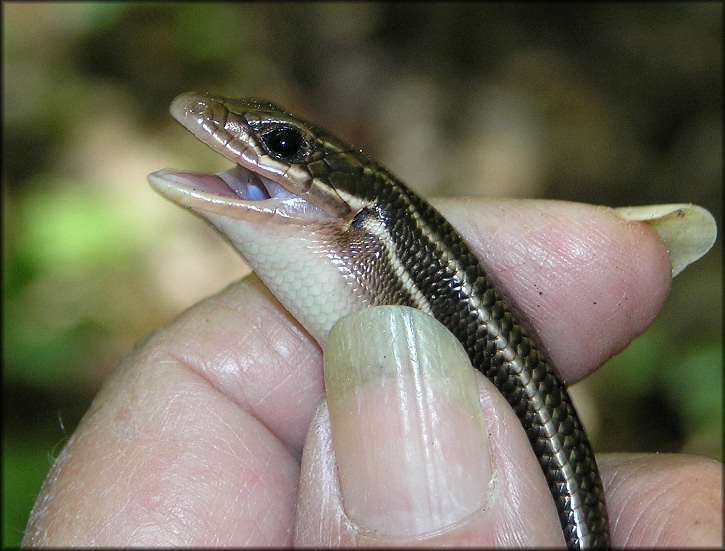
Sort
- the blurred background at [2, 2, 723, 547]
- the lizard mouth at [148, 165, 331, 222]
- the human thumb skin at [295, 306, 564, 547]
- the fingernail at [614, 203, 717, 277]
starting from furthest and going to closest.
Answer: the blurred background at [2, 2, 723, 547] < the fingernail at [614, 203, 717, 277] < the lizard mouth at [148, 165, 331, 222] < the human thumb skin at [295, 306, 564, 547]

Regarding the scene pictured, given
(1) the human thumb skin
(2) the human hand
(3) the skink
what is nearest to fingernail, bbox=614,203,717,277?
(2) the human hand

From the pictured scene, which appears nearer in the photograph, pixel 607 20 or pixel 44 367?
pixel 44 367

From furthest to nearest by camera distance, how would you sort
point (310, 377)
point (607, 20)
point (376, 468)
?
point (607, 20)
point (310, 377)
point (376, 468)

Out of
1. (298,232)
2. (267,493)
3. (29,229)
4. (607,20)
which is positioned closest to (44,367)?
(29,229)

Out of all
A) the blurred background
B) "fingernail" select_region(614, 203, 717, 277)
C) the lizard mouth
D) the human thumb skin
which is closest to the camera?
the human thumb skin

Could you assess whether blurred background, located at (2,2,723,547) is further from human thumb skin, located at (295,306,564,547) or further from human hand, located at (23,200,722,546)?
human thumb skin, located at (295,306,564,547)

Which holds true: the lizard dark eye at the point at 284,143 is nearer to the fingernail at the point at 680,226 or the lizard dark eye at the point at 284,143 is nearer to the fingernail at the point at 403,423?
the fingernail at the point at 403,423

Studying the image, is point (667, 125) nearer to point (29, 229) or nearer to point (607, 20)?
point (607, 20)
